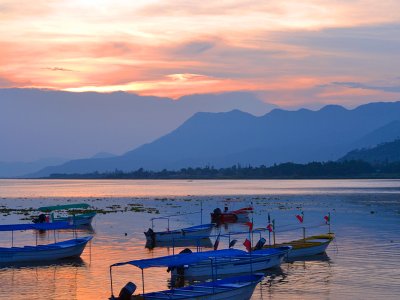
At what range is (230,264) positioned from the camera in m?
41.4

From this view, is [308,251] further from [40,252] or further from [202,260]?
[40,252]

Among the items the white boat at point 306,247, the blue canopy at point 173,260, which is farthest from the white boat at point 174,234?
the blue canopy at point 173,260

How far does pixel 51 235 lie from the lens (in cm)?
7125

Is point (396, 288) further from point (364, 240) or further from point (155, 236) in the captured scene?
point (155, 236)

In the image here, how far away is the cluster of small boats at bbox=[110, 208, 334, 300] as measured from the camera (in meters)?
32.8

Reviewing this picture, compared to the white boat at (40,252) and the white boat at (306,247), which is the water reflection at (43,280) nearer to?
the white boat at (40,252)

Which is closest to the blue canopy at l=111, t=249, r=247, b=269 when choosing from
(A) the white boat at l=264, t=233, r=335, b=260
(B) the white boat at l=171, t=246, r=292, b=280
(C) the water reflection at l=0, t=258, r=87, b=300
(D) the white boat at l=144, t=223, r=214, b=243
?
(B) the white boat at l=171, t=246, r=292, b=280

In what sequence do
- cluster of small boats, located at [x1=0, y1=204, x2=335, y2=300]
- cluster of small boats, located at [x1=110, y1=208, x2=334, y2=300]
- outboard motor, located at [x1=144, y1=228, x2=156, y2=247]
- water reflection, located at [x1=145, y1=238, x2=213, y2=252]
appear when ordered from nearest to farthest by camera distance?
cluster of small boats, located at [x1=110, y1=208, x2=334, y2=300], cluster of small boats, located at [x1=0, y1=204, x2=335, y2=300], water reflection, located at [x1=145, y1=238, x2=213, y2=252], outboard motor, located at [x1=144, y1=228, x2=156, y2=247]

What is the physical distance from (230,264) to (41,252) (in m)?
15.3

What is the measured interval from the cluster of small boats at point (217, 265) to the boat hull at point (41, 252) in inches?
239

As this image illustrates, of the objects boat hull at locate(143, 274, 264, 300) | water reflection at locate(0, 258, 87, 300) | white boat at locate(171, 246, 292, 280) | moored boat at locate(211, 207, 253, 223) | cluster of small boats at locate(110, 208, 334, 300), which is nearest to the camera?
boat hull at locate(143, 274, 264, 300)

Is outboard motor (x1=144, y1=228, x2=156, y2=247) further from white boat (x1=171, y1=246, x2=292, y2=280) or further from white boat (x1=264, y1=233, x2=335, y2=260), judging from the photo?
white boat (x1=171, y1=246, x2=292, y2=280)

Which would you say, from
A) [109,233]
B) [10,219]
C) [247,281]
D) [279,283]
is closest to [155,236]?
[109,233]

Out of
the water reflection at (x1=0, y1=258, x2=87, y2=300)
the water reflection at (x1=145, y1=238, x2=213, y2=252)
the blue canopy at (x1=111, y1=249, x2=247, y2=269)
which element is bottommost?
the water reflection at (x1=0, y1=258, x2=87, y2=300)
